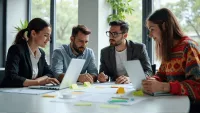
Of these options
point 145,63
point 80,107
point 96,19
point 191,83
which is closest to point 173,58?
point 191,83

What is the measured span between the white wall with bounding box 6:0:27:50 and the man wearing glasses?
2.82m

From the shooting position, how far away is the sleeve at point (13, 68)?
7.03ft

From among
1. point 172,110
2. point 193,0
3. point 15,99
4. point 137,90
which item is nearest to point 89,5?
point 193,0

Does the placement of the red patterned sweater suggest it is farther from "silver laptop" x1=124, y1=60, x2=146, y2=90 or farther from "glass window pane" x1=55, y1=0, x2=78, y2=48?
"glass window pane" x1=55, y1=0, x2=78, y2=48

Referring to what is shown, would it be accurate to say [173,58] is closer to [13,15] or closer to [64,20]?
[64,20]

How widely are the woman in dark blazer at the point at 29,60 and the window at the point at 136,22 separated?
5.58 feet

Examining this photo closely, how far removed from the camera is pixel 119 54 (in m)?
3.05

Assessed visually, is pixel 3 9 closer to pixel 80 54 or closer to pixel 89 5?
pixel 89 5

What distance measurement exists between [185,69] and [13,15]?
4385 mm

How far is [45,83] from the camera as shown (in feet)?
7.42

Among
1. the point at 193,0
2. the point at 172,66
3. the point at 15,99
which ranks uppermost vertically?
the point at 193,0

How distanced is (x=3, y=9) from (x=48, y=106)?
14.5ft

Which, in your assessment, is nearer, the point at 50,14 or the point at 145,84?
the point at 145,84

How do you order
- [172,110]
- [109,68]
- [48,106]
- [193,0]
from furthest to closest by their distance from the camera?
[193,0] < [109,68] < [48,106] < [172,110]
